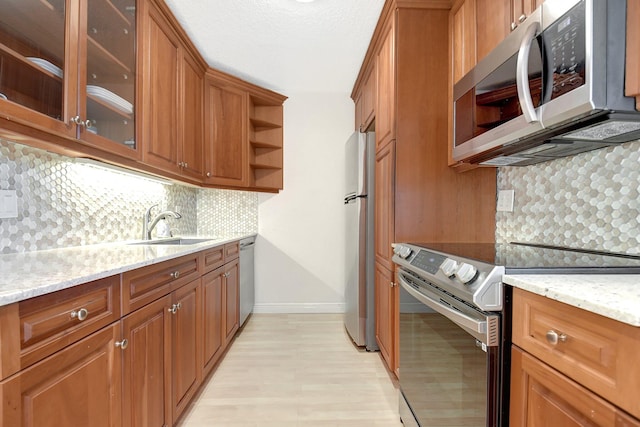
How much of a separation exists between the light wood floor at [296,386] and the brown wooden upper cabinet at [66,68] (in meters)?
1.47

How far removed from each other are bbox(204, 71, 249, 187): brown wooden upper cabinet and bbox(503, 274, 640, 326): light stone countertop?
2.49 m

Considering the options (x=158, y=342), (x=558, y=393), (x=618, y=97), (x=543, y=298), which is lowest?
(x=158, y=342)

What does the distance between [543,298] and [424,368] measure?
732 millimetres

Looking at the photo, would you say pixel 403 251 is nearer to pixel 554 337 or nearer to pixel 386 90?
pixel 554 337

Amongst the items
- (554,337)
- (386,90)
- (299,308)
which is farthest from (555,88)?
(299,308)

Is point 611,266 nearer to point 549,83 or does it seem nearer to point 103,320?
point 549,83

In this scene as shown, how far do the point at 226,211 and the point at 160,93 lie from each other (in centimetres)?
155

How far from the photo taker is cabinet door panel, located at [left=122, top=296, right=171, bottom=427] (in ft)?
3.46

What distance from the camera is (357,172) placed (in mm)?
2430

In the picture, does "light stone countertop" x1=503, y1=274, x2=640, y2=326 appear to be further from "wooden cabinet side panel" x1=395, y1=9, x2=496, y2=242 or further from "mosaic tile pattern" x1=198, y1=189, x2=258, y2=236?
"mosaic tile pattern" x1=198, y1=189, x2=258, y2=236

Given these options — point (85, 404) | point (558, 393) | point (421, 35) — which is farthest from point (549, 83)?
point (85, 404)

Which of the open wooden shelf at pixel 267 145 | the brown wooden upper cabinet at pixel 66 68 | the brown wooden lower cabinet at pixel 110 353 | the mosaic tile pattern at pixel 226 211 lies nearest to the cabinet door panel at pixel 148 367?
the brown wooden lower cabinet at pixel 110 353

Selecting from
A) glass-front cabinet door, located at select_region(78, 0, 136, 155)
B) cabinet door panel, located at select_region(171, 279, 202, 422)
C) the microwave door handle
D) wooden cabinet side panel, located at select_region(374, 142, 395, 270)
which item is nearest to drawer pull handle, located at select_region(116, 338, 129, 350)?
cabinet door panel, located at select_region(171, 279, 202, 422)

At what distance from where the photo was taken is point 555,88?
3.09ft
